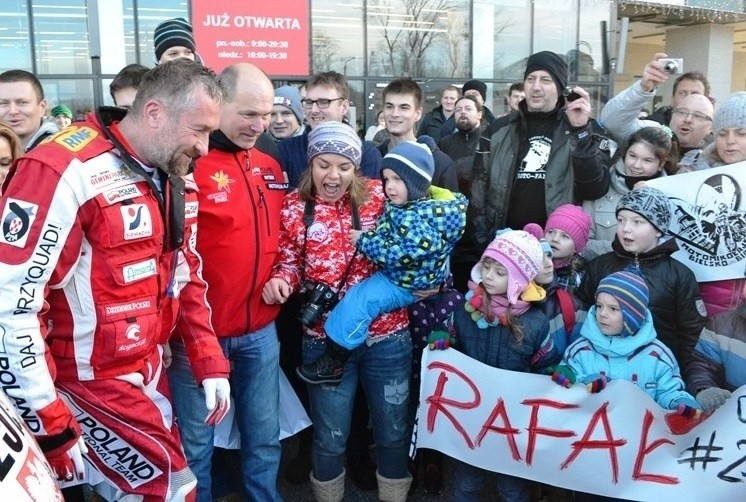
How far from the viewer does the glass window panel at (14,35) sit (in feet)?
36.0

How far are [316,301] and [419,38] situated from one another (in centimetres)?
1200

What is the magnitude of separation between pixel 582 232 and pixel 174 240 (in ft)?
7.19

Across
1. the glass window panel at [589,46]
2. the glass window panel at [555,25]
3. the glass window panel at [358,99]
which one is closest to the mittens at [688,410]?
the glass window panel at [358,99]

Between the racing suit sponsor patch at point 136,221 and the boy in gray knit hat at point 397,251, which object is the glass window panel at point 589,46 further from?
the racing suit sponsor patch at point 136,221

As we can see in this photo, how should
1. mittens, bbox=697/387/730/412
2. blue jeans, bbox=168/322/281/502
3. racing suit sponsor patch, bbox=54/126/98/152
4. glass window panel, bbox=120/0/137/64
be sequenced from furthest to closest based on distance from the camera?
glass window panel, bbox=120/0/137/64 < blue jeans, bbox=168/322/281/502 < mittens, bbox=697/387/730/412 < racing suit sponsor patch, bbox=54/126/98/152

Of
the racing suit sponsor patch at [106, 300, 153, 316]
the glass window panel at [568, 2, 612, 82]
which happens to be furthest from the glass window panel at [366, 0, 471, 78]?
the racing suit sponsor patch at [106, 300, 153, 316]

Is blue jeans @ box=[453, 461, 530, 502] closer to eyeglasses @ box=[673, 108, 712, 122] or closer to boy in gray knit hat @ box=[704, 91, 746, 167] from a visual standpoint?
boy in gray knit hat @ box=[704, 91, 746, 167]

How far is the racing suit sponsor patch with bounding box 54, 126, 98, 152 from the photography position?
6.81 ft

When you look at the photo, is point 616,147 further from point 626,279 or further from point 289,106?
point 289,106

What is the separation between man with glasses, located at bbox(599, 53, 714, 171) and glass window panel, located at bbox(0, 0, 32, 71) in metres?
10.4

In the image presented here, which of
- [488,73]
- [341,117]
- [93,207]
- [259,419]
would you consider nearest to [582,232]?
[341,117]

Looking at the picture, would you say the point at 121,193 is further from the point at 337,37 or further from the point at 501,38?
the point at 501,38

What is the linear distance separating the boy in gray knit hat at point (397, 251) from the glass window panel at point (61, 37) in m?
10.2

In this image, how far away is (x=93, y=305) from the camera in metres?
2.12
